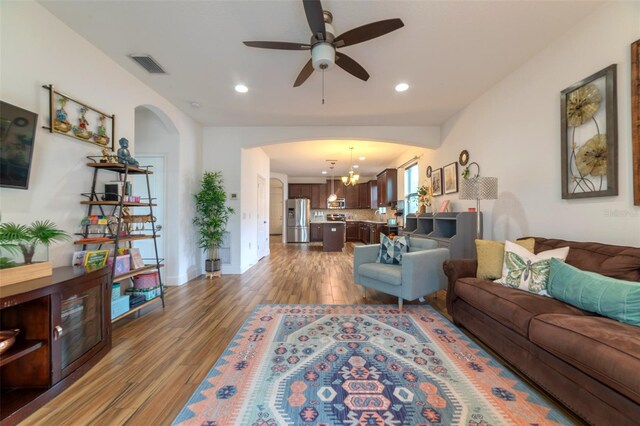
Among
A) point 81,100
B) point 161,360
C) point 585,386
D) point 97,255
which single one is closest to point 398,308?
point 585,386

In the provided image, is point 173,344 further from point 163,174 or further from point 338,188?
point 338,188

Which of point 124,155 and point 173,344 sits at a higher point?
point 124,155

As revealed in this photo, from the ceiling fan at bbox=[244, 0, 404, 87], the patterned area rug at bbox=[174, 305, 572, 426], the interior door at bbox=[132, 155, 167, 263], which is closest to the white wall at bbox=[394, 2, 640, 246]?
the patterned area rug at bbox=[174, 305, 572, 426]

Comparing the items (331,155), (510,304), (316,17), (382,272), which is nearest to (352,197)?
(331,155)

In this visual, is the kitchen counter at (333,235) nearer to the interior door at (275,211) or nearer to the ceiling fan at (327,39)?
the interior door at (275,211)

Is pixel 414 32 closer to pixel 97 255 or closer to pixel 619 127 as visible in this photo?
pixel 619 127

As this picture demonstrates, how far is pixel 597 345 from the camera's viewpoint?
1202mm

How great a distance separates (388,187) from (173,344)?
21.2ft

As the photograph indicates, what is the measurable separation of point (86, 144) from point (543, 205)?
4.48m

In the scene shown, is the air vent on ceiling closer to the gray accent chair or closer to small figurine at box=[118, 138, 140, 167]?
small figurine at box=[118, 138, 140, 167]

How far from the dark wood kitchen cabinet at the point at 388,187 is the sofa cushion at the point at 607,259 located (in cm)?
516

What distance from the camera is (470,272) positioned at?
8.16ft

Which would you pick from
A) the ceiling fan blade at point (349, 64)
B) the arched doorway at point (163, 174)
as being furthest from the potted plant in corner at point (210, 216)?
the ceiling fan blade at point (349, 64)

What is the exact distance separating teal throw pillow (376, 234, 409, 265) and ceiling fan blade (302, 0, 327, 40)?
2372 mm
